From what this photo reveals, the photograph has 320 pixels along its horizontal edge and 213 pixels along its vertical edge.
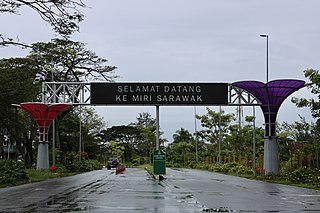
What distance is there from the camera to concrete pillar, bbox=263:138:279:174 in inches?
1602

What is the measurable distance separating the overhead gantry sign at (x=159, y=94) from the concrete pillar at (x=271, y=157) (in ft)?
15.4

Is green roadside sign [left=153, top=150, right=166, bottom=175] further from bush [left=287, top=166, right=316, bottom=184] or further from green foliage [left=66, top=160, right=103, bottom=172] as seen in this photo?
green foliage [left=66, top=160, right=103, bottom=172]

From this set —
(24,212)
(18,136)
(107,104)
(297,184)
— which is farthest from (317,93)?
(18,136)

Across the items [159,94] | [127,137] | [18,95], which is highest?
[18,95]

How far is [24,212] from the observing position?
1478cm

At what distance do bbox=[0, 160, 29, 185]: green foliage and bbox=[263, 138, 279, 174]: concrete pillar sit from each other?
60.1 ft

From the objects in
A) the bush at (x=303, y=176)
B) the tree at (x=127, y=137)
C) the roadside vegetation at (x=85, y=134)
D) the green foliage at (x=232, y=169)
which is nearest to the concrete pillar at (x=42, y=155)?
the roadside vegetation at (x=85, y=134)

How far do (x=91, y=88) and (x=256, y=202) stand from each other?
2495 centimetres

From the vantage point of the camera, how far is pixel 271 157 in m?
40.8

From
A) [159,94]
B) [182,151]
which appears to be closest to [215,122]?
[182,151]

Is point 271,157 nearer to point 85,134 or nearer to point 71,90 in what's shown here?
point 71,90

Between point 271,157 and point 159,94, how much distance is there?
395 inches

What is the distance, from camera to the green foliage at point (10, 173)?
31.8m

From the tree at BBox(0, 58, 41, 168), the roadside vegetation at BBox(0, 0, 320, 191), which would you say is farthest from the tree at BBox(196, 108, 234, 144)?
the tree at BBox(0, 58, 41, 168)
